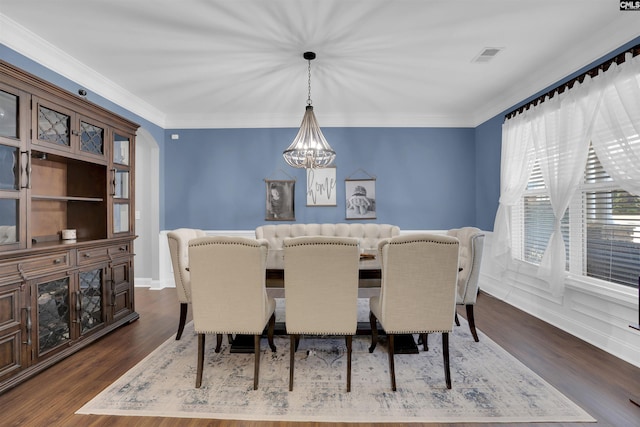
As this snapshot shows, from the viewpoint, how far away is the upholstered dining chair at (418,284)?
191cm

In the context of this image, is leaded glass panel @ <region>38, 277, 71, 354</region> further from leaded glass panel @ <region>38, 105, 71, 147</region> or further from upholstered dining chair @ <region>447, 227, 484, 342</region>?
upholstered dining chair @ <region>447, 227, 484, 342</region>

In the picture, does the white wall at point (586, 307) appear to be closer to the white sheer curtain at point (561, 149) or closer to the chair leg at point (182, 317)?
the white sheer curtain at point (561, 149)

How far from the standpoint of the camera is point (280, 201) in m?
4.68

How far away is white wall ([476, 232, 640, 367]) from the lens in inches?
92.7

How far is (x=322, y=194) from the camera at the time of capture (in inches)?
185

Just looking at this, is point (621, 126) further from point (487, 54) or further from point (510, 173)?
point (510, 173)

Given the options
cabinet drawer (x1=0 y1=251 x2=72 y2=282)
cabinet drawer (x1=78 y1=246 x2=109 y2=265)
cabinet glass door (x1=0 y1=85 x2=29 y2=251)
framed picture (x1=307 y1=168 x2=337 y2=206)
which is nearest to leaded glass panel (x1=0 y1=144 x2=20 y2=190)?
cabinet glass door (x1=0 y1=85 x2=29 y2=251)

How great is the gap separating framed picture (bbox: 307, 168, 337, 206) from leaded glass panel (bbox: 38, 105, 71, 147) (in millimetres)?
2927

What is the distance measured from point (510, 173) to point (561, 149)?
0.84 metres

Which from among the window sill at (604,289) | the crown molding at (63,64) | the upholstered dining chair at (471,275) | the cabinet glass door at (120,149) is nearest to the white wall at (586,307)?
the window sill at (604,289)

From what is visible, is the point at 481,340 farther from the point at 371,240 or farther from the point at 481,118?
the point at 481,118

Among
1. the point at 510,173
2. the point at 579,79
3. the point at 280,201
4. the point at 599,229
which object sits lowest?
the point at 599,229

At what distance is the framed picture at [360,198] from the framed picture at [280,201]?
0.87 metres

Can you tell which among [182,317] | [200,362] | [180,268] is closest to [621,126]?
[200,362]
